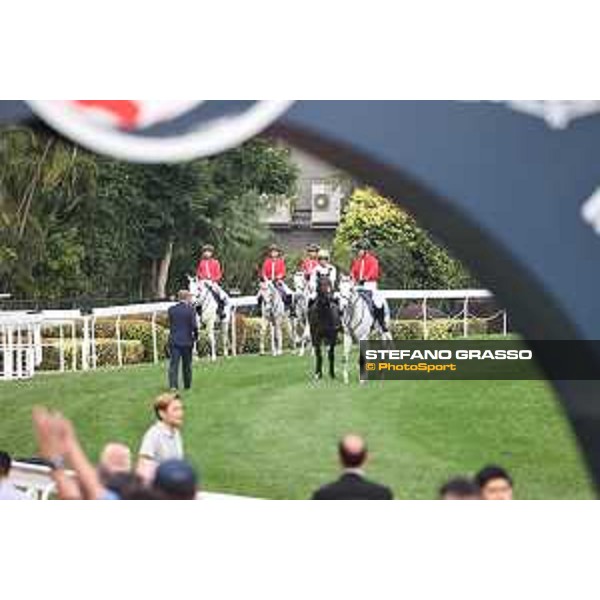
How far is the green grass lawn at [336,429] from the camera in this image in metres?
9.20

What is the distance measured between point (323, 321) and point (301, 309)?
115 millimetres

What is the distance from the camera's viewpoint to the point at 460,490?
9188mm

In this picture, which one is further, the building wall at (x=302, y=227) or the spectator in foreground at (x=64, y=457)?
the building wall at (x=302, y=227)

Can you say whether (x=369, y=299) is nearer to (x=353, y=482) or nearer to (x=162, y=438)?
(x=353, y=482)

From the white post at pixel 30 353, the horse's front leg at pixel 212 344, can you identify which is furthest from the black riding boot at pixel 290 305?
the white post at pixel 30 353

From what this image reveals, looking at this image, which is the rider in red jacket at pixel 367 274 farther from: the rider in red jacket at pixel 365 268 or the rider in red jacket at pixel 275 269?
the rider in red jacket at pixel 275 269

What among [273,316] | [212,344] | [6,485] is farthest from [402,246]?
[6,485]

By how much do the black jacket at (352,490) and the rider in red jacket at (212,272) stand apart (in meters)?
0.90

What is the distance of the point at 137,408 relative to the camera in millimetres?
9352

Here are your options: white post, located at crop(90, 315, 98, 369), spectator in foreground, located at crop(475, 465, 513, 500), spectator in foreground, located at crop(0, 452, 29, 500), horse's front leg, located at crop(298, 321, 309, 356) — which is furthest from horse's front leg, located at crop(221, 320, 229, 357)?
spectator in foreground, located at crop(475, 465, 513, 500)
